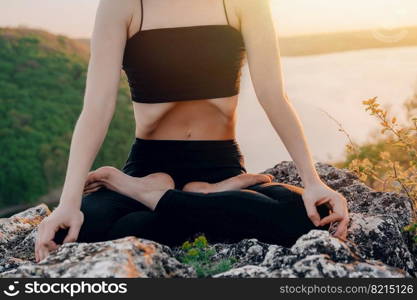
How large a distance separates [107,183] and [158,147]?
12.1 inches

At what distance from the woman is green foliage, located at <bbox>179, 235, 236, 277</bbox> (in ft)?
0.64

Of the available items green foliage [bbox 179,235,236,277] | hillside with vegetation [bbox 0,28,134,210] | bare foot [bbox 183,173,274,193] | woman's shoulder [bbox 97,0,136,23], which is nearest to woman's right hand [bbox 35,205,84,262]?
green foliage [bbox 179,235,236,277]

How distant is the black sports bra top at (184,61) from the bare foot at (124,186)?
14.9 inches

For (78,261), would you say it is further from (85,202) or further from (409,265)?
(409,265)

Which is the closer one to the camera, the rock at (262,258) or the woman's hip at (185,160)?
the rock at (262,258)

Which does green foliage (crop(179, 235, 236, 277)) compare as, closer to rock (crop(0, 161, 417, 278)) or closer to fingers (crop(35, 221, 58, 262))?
rock (crop(0, 161, 417, 278))

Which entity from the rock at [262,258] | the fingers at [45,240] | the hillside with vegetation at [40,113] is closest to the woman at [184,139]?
the fingers at [45,240]

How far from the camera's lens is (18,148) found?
13.4m

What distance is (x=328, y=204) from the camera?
251 centimetres

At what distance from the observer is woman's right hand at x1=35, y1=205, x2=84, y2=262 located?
238 cm

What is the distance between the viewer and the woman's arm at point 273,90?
2.53 m

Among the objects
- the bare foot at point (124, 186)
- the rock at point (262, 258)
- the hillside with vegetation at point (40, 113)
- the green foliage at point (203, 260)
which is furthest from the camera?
the hillside with vegetation at point (40, 113)

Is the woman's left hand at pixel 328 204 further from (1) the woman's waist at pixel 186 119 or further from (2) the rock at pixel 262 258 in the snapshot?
(1) the woman's waist at pixel 186 119

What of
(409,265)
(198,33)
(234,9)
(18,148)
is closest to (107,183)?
(198,33)
